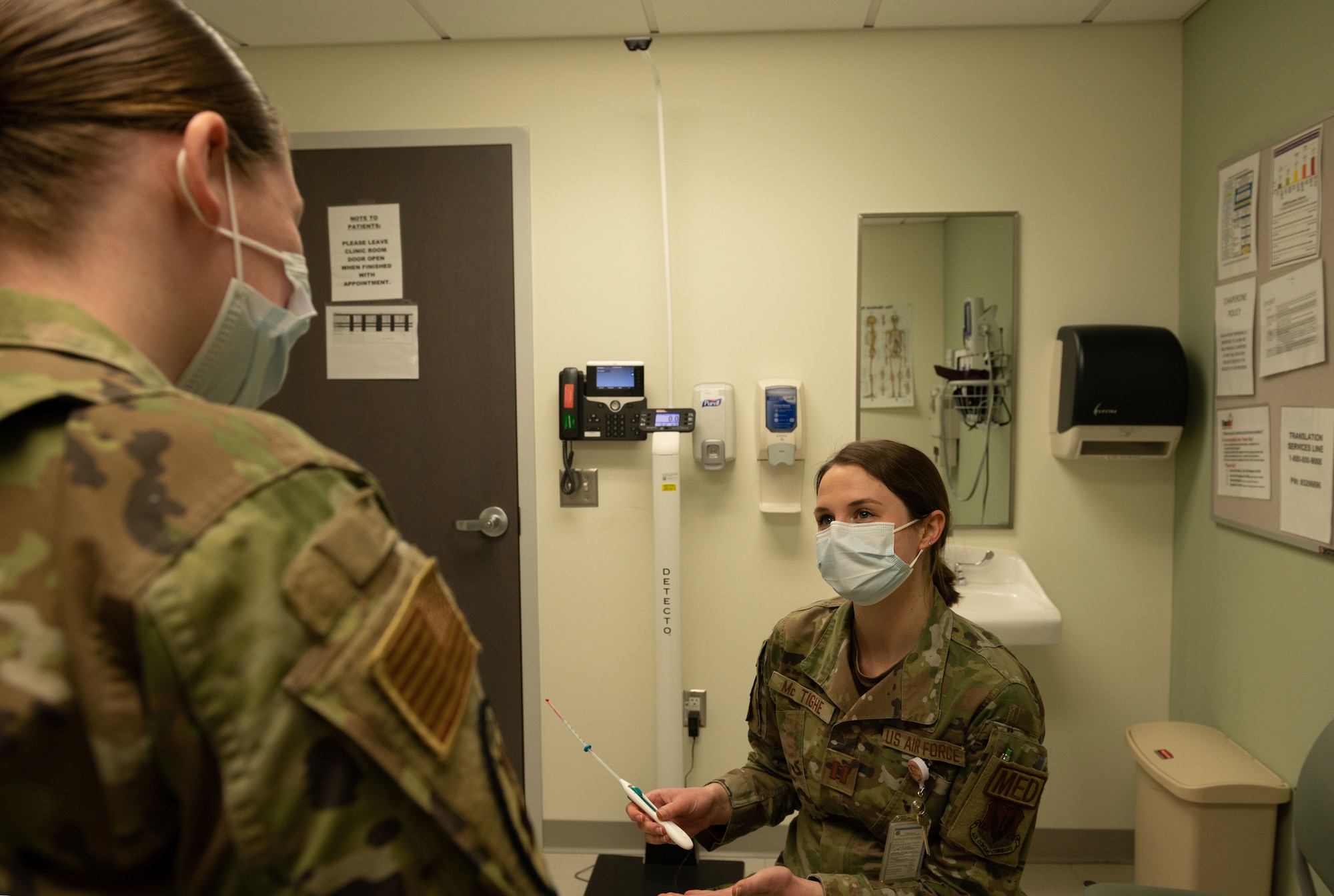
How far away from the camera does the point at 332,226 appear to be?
102 inches

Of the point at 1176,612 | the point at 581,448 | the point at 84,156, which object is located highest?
the point at 84,156

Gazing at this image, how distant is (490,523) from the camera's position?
8.52 ft

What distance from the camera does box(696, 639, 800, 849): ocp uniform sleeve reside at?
1.46 metres

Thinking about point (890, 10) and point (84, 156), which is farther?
point (890, 10)

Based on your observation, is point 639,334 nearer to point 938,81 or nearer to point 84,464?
point 938,81

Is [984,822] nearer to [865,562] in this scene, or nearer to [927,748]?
[927,748]

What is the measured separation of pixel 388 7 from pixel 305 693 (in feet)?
8.10

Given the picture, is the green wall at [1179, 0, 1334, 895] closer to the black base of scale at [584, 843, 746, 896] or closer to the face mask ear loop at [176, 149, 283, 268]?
the black base of scale at [584, 843, 746, 896]

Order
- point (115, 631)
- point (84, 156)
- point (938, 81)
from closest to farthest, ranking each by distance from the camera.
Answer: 1. point (115, 631)
2. point (84, 156)
3. point (938, 81)

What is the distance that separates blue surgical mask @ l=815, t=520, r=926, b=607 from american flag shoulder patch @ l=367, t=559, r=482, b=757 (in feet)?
3.83

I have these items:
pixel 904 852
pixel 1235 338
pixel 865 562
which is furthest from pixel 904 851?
pixel 1235 338

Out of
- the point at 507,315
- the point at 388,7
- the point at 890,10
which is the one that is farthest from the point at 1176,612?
the point at 388,7

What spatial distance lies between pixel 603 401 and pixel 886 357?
35.9 inches

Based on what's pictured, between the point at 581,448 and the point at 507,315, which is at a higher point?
the point at 507,315
